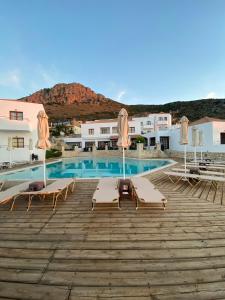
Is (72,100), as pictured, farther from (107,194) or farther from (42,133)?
(107,194)

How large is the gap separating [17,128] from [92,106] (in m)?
93.9

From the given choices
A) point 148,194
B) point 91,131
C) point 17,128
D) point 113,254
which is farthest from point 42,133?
point 91,131

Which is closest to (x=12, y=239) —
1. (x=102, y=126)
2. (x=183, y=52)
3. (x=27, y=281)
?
(x=27, y=281)

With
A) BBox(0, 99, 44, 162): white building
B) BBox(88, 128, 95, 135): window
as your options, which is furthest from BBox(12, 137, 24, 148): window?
BBox(88, 128, 95, 135): window

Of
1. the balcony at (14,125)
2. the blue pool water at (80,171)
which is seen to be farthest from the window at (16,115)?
the blue pool water at (80,171)

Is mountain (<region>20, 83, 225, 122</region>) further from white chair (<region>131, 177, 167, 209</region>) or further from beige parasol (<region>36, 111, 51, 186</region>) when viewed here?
white chair (<region>131, 177, 167, 209</region>)

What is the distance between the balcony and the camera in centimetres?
2077

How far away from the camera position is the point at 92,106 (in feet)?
371

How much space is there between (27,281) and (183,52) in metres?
24.9

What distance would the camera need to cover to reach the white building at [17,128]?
838 inches

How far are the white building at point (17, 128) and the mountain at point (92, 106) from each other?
53.6m

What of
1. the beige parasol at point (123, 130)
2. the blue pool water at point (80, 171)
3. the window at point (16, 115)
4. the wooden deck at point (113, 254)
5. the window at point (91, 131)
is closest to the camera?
the wooden deck at point (113, 254)

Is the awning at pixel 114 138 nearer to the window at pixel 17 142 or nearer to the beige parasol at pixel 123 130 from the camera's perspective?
the window at pixel 17 142

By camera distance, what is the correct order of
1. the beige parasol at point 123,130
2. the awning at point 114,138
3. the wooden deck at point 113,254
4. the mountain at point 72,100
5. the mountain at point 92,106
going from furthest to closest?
the mountain at point 72,100 < the mountain at point 92,106 < the awning at point 114,138 < the beige parasol at point 123,130 < the wooden deck at point 113,254
